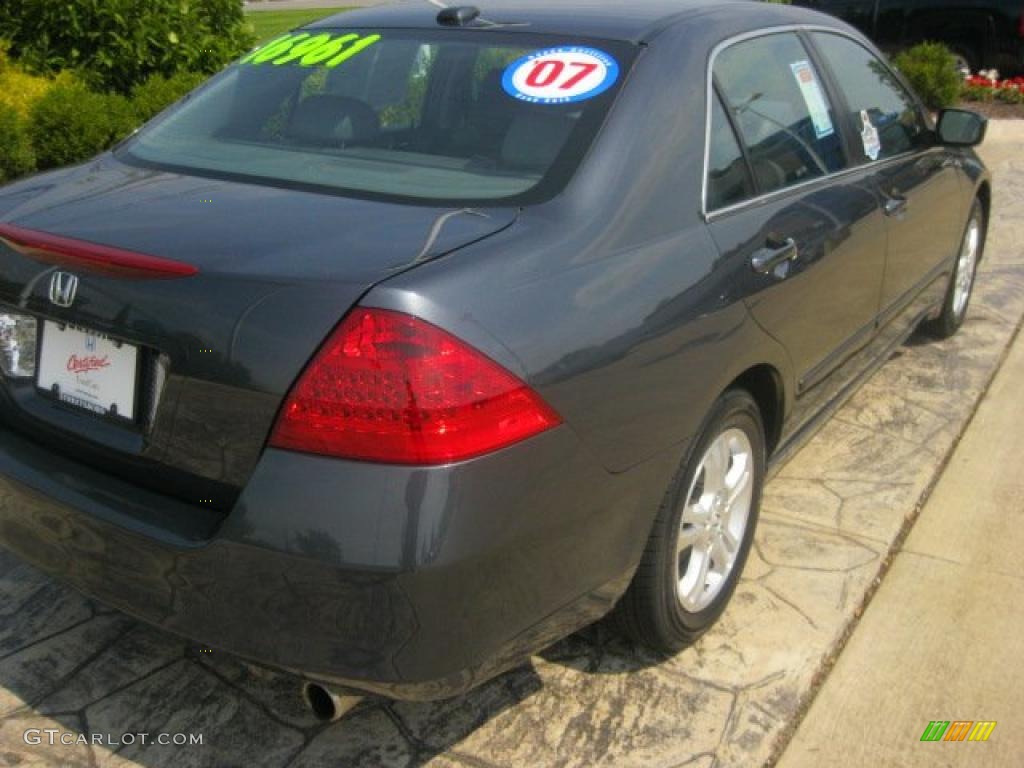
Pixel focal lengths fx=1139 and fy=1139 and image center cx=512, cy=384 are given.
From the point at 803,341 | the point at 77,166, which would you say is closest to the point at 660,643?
the point at 803,341

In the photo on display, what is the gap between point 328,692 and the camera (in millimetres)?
2236

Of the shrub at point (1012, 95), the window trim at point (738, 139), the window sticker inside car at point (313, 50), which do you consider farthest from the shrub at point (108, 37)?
the shrub at point (1012, 95)

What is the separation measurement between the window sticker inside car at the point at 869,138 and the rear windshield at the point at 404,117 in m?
1.46

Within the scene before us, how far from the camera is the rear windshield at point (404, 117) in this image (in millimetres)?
2654

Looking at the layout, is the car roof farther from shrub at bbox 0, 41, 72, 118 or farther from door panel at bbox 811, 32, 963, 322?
shrub at bbox 0, 41, 72, 118

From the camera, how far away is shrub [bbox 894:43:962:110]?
38.4ft

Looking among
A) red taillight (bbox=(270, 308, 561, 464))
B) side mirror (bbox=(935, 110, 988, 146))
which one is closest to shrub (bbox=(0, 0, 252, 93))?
side mirror (bbox=(935, 110, 988, 146))

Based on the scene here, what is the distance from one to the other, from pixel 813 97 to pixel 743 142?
0.74m

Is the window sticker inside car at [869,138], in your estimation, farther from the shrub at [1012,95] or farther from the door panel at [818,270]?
the shrub at [1012,95]

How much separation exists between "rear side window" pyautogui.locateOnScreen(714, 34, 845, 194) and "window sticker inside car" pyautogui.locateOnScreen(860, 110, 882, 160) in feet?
0.85

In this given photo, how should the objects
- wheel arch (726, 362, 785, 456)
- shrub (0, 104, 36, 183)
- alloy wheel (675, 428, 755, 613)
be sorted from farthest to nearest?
shrub (0, 104, 36, 183) < wheel arch (726, 362, 785, 456) < alloy wheel (675, 428, 755, 613)

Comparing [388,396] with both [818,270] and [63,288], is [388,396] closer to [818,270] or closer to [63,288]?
[63,288]

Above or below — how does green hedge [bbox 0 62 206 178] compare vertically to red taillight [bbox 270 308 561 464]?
below

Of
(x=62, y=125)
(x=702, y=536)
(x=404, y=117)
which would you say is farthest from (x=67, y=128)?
(x=702, y=536)
